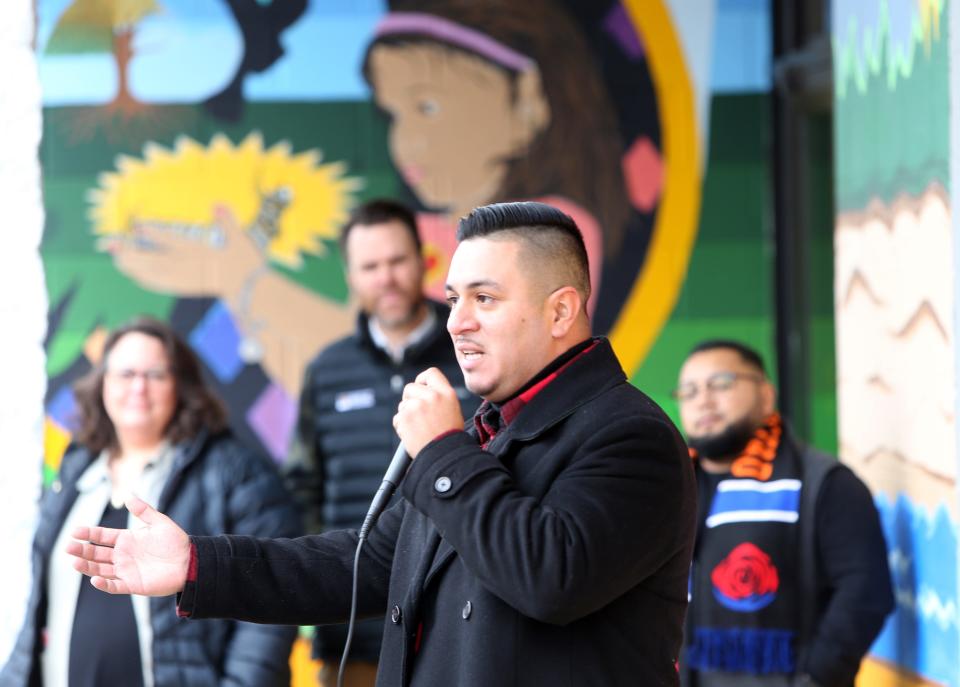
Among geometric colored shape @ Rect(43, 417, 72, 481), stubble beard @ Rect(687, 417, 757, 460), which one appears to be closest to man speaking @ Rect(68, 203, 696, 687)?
stubble beard @ Rect(687, 417, 757, 460)

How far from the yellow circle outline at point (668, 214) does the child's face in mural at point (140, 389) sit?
6.25ft

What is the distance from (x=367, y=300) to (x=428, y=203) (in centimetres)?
124

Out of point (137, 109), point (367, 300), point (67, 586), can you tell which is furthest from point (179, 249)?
point (67, 586)

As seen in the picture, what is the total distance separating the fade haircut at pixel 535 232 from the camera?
1.99 metres

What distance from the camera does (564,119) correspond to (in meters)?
5.15

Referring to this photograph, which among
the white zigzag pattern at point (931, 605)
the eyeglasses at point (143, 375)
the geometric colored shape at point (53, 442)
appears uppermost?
the eyeglasses at point (143, 375)

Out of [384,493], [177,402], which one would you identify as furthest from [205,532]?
[384,493]

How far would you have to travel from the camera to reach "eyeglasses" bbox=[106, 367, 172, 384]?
379 cm

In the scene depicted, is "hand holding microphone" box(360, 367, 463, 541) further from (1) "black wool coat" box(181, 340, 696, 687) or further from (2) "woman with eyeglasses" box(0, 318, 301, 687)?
(2) "woman with eyeglasses" box(0, 318, 301, 687)

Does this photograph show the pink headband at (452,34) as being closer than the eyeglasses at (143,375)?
No

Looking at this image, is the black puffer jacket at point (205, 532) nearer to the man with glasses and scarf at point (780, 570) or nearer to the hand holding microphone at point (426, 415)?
the man with glasses and scarf at point (780, 570)

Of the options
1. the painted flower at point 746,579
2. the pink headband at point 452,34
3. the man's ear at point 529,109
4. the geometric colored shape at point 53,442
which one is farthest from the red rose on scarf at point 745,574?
the geometric colored shape at point 53,442

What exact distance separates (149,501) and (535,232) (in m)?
2.03

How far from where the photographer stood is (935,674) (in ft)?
10.9
